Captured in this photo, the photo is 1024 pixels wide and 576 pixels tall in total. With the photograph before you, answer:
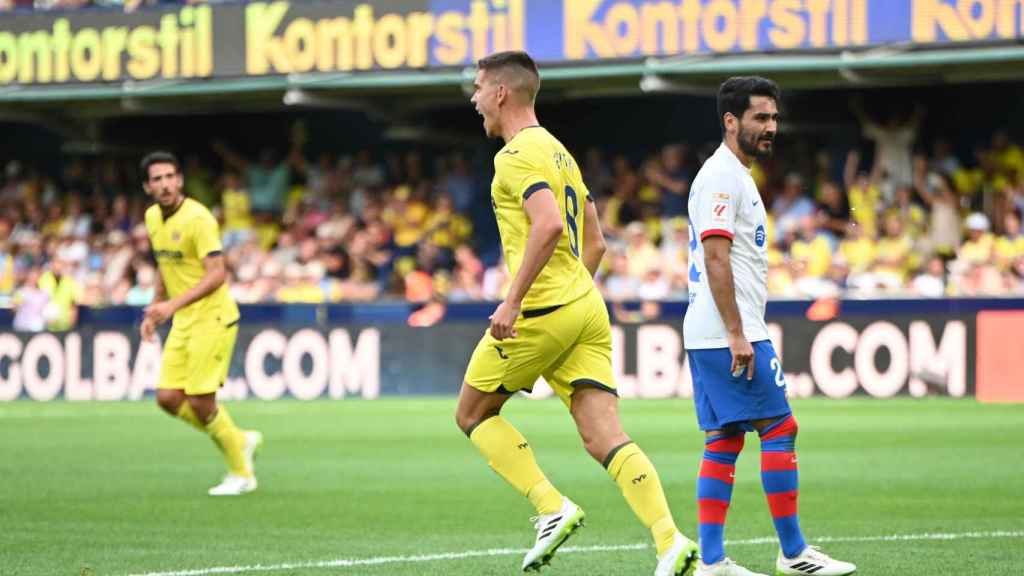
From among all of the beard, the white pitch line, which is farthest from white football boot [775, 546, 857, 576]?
the beard

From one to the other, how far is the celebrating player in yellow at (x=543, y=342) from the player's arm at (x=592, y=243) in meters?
0.24

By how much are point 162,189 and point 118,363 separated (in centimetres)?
1263

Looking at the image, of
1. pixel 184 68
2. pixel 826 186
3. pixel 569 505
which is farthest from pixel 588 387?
pixel 184 68

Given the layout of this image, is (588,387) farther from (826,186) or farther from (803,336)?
(826,186)

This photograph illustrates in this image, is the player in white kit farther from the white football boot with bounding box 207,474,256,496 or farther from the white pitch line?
the white football boot with bounding box 207,474,256,496

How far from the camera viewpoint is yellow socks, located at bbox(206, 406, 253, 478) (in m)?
11.7

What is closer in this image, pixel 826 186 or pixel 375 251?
pixel 826 186

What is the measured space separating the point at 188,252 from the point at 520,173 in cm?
510

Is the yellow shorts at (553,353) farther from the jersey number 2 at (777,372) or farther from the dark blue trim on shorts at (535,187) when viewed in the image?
the jersey number 2 at (777,372)

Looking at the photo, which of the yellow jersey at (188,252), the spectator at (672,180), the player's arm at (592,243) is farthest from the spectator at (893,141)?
the player's arm at (592,243)

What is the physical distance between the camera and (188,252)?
11.9 metres

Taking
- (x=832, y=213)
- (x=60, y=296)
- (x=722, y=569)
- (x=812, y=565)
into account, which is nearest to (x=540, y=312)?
(x=722, y=569)

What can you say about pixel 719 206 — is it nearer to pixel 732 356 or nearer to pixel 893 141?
pixel 732 356

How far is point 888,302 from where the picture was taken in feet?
67.5
